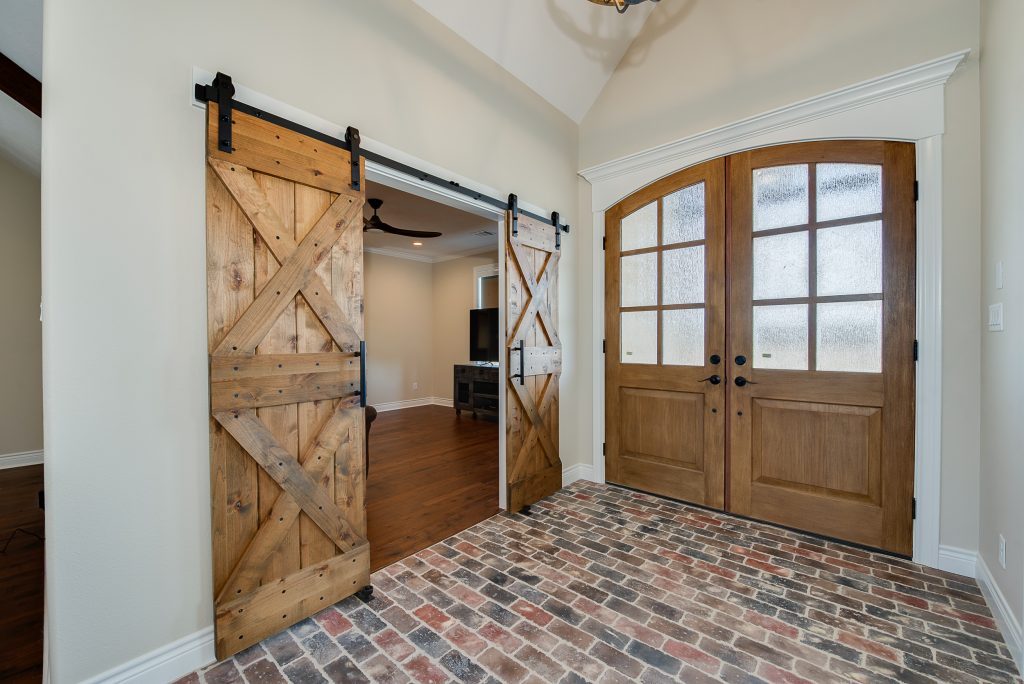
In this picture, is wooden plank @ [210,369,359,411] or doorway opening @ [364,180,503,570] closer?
wooden plank @ [210,369,359,411]

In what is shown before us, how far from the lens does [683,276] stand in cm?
313

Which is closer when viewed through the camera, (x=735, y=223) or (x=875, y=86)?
(x=875, y=86)

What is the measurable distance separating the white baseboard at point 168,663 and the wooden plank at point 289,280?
1136 millimetres

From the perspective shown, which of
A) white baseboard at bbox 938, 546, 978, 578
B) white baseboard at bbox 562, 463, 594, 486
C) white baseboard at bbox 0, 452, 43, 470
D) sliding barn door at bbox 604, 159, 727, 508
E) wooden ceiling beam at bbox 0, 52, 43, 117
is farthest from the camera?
white baseboard at bbox 0, 452, 43, 470

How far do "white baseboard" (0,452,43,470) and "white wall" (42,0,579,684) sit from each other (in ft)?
13.8

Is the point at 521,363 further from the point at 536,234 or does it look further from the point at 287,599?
the point at 287,599

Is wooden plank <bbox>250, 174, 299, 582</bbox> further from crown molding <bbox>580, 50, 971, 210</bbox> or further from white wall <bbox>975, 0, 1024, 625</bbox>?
white wall <bbox>975, 0, 1024, 625</bbox>

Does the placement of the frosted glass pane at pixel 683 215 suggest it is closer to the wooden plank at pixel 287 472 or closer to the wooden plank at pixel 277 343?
the wooden plank at pixel 277 343

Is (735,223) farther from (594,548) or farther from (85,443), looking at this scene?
(85,443)

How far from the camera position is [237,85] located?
1.71 meters

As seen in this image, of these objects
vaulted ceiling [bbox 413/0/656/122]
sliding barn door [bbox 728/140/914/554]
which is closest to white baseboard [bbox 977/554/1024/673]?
sliding barn door [bbox 728/140/914/554]

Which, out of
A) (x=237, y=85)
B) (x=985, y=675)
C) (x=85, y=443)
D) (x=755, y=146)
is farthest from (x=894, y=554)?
(x=237, y=85)

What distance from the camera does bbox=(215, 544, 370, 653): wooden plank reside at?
164 cm

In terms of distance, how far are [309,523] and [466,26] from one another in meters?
3.09
